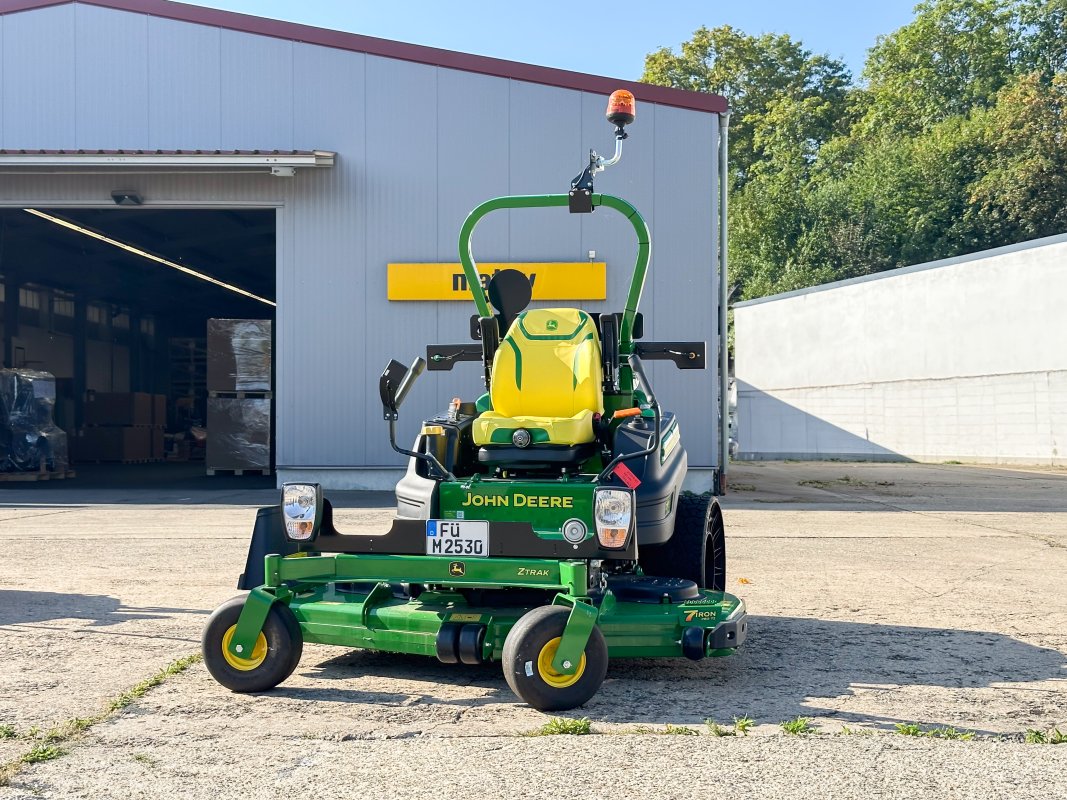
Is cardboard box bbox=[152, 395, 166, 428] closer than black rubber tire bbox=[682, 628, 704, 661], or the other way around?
black rubber tire bbox=[682, 628, 704, 661]

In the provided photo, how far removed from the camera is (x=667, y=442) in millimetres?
5832

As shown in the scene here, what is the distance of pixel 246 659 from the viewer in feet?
15.5

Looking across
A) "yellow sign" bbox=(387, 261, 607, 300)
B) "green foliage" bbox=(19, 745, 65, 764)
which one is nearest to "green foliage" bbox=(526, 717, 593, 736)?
"green foliage" bbox=(19, 745, 65, 764)

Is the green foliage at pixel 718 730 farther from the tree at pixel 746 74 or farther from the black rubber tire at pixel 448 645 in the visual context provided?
the tree at pixel 746 74

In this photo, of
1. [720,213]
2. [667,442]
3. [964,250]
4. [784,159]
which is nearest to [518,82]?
[720,213]

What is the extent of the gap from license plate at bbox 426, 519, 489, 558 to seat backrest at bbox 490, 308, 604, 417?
950 mm

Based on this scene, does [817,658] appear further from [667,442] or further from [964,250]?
[964,250]

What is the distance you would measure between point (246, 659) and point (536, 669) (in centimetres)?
129

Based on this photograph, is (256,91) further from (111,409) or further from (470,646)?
(111,409)

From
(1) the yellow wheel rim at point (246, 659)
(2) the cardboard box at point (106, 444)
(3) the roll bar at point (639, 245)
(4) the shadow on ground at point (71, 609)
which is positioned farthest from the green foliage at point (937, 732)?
(2) the cardboard box at point (106, 444)

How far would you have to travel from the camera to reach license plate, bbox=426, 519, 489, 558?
4898mm

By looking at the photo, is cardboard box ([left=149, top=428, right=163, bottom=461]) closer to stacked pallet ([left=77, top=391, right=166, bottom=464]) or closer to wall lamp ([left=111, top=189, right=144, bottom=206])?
stacked pallet ([left=77, top=391, right=166, bottom=464])

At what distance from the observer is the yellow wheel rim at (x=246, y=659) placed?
4703 millimetres

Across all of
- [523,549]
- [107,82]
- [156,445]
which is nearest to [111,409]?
[156,445]
